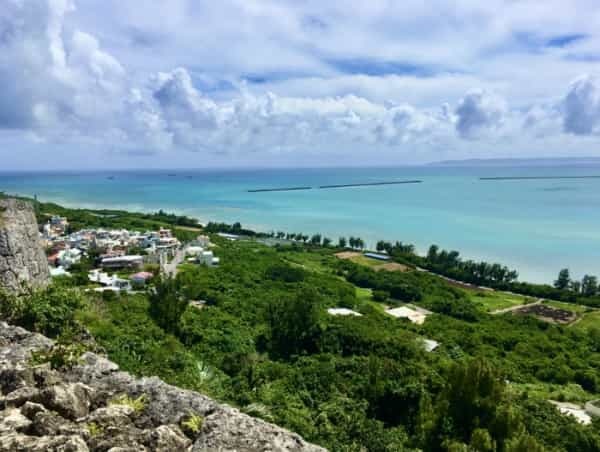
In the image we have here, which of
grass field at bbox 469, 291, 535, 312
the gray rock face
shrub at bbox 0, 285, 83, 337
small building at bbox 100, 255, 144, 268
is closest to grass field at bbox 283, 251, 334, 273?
grass field at bbox 469, 291, 535, 312

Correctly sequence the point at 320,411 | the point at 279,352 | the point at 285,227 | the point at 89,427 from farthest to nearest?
the point at 285,227 < the point at 279,352 < the point at 320,411 < the point at 89,427

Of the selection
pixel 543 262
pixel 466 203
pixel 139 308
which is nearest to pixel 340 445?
pixel 139 308

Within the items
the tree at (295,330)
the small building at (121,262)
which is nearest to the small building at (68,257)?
the small building at (121,262)

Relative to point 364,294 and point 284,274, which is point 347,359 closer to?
point 284,274

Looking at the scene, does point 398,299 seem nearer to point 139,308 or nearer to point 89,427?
point 139,308

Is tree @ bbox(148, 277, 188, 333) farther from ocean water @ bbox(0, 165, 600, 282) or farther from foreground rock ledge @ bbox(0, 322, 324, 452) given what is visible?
ocean water @ bbox(0, 165, 600, 282)
